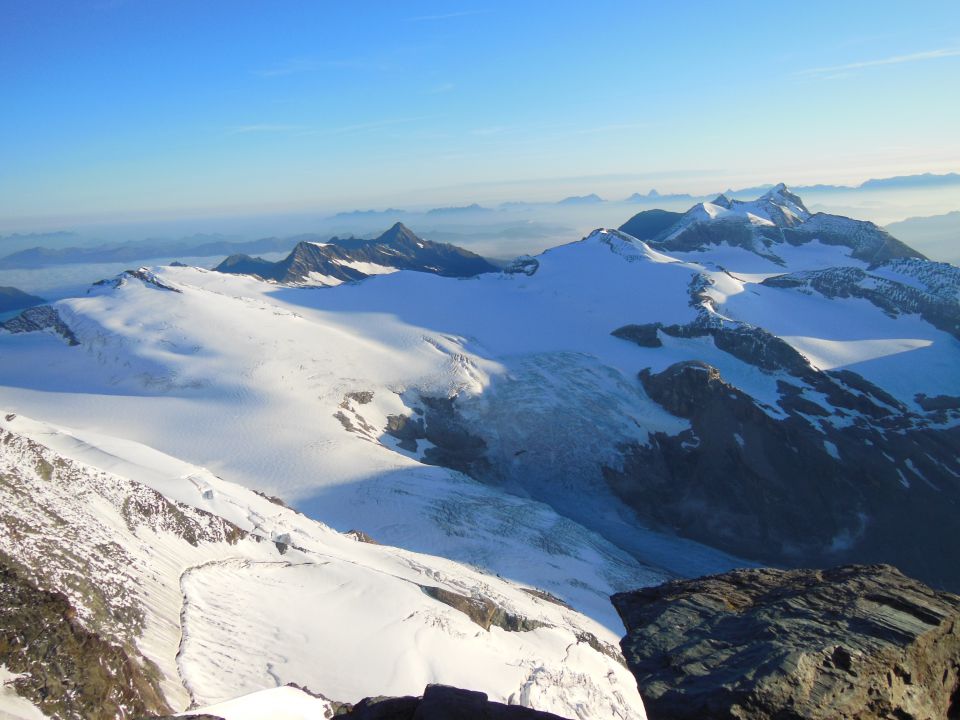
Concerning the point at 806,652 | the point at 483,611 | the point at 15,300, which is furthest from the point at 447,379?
the point at 15,300

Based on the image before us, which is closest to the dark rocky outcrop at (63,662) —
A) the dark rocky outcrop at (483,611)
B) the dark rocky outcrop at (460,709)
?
the dark rocky outcrop at (460,709)

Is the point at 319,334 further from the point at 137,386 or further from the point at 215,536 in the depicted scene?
the point at 215,536

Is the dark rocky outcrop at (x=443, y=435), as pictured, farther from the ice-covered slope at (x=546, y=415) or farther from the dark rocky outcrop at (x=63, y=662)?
the dark rocky outcrop at (x=63, y=662)


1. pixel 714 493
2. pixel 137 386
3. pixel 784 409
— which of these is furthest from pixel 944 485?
pixel 137 386

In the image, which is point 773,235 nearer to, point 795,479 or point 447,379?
point 795,479

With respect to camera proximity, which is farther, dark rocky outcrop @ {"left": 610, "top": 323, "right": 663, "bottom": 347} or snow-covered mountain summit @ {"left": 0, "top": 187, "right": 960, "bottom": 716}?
dark rocky outcrop @ {"left": 610, "top": 323, "right": 663, "bottom": 347}

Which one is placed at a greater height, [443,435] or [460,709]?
[460,709]

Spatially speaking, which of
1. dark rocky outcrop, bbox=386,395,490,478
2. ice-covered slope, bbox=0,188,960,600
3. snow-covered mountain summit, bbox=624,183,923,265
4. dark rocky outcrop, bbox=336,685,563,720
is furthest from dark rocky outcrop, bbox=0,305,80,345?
snow-covered mountain summit, bbox=624,183,923,265

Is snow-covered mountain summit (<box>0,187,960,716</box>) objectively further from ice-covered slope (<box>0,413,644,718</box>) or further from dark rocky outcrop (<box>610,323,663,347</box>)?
ice-covered slope (<box>0,413,644,718</box>)
